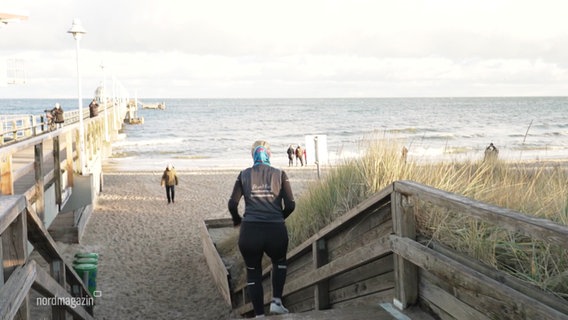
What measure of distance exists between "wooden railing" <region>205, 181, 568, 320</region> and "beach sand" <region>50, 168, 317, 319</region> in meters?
3.03

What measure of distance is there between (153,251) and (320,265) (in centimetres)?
776

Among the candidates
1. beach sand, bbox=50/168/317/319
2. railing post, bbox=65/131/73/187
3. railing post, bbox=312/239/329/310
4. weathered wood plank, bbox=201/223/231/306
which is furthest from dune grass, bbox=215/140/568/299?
railing post, bbox=65/131/73/187

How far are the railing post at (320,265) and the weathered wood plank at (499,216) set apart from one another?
152 cm

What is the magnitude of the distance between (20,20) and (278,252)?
24379 millimetres

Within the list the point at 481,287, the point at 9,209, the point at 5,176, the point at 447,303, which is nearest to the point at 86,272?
the point at 5,176

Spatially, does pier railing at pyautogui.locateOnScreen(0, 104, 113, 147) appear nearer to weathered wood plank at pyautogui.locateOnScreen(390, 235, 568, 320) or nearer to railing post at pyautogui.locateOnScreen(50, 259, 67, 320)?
railing post at pyautogui.locateOnScreen(50, 259, 67, 320)

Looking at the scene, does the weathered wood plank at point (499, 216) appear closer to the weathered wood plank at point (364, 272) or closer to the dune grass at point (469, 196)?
the dune grass at point (469, 196)

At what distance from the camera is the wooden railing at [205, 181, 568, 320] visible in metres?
2.62

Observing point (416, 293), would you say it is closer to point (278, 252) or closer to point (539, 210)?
point (539, 210)

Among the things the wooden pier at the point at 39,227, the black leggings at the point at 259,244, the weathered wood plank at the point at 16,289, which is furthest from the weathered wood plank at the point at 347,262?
the weathered wood plank at the point at 16,289

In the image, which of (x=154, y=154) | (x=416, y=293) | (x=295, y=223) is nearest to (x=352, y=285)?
(x=416, y=293)

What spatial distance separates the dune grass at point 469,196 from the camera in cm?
321

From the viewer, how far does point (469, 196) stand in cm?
463

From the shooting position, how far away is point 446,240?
12.2ft
